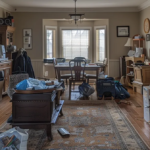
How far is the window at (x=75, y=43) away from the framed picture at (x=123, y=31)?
1.35 metres

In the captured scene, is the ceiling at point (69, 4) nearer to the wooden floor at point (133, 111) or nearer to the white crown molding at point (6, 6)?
the white crown molding at point (6, 6)

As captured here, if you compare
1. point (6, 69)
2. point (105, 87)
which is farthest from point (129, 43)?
point (6, 69)

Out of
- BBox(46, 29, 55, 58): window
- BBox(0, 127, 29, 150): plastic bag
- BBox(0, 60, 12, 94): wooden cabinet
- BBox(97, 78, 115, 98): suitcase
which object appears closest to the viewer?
BBox(0, 127, 29, 150): plastic bag

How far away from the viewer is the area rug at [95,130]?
2.51 metres

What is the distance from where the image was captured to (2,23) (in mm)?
5777

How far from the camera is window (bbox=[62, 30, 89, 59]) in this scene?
8125 mm

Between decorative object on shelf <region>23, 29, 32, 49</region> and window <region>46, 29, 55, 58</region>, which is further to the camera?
window <region>46, 29, 55, 58</region>

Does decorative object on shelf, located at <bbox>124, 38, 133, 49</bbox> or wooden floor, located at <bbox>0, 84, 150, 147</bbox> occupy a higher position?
decorative object on shelf, located at <bbox>124, 38, 133, 49</bbox>

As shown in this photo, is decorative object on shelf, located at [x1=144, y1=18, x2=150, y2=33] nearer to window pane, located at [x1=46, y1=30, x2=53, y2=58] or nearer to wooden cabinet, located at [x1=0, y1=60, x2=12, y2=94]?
window pane, located at [x1=46, y1=30, x2=53, y2=58]

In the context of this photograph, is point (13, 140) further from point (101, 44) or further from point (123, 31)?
point (101, 44)

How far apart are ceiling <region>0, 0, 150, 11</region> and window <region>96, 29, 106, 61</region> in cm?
106

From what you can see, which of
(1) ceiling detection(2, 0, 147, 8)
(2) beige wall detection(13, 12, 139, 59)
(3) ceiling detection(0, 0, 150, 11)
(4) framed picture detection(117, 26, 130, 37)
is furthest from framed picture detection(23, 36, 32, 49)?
(4) framed picture detection(117, 26, 130, 37)

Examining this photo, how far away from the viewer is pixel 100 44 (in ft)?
26.2

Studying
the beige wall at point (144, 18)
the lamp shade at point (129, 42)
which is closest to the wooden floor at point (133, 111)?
the beige wall at point (144, 18)
